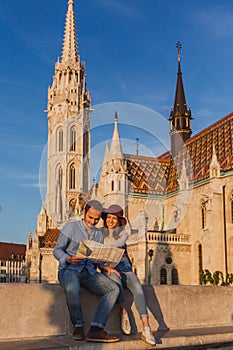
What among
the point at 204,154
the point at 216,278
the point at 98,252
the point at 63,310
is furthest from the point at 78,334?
the point at 204,154

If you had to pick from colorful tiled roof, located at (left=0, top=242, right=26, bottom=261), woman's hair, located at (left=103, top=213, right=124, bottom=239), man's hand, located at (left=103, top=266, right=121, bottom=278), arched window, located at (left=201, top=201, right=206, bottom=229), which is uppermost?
arched window, located at (left=201, top=201, right=206, bottom=229)

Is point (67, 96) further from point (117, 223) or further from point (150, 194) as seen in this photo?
point (117, 223)

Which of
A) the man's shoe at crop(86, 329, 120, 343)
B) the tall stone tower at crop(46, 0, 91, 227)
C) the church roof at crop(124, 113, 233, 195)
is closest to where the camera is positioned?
the man's shoe at crop(86, 329, 120, 343)

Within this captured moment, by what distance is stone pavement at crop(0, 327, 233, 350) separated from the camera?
4.60 meters

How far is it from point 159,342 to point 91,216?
1.54m

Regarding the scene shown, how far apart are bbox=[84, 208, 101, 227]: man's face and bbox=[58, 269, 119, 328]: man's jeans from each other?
0.53 metres

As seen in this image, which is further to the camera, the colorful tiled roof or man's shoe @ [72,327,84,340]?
the colorful tiled roof

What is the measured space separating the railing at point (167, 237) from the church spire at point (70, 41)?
44.1 m

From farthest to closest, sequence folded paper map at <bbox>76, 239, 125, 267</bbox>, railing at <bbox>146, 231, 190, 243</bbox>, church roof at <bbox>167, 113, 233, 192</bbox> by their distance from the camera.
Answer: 1. church roof at <bbox>167, 113, 233, 192</bbox>
2. railing at <bbox>146, 231, 190, 243</bbox>
3. folded paper map at <bbox>76, 239, 125, 267</bbox>

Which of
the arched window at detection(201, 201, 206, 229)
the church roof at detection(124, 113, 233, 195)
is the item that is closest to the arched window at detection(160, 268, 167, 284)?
the arched window at detection(201, 201, 206, 229)

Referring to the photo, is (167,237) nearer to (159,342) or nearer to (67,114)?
(159,342)

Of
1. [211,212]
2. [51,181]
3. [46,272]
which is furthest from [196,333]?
[51,181]

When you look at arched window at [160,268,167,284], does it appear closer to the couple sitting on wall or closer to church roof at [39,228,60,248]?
church roof at [39,228,60,248]

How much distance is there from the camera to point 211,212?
3158 centimetres
